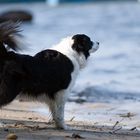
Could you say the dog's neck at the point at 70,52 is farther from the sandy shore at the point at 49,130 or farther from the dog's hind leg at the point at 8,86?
Answer: the dog's hind leg at the point at 8,86

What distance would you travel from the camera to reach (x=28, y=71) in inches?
340

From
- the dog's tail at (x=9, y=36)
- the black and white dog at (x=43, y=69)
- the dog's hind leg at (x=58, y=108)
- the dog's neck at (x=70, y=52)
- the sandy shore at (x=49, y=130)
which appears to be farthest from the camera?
the dog's neck at (x=70, y=52)

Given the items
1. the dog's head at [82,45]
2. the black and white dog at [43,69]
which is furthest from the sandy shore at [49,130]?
the dog's head at [82,45]

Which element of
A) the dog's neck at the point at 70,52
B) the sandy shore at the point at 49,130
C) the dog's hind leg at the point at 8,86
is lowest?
the sandy shore at the point at 49,130

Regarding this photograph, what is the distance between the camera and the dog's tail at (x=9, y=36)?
8789 mm

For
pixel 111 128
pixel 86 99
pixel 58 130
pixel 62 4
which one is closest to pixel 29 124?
pixel 58 130

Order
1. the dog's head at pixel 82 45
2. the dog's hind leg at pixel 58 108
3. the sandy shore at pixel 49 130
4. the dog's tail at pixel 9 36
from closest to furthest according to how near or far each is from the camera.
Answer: the sandy shore at pixel 49 130 → the dog's tail at pixel 9 36 → the dog's hind leg at pixel 58 108 → the dog's head at pixel 82 45

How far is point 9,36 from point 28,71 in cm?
58

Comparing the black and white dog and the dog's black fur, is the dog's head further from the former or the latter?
the dog's black fur

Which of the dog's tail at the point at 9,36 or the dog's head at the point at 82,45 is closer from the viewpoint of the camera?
the dog's tail at the point at 9,36

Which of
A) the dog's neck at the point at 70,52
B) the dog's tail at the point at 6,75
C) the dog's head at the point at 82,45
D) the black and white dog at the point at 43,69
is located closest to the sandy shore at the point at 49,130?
the black and white dog at the point at 43,69

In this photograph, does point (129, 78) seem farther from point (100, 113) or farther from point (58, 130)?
point (58, 130)

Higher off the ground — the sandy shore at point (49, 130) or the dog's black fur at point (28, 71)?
the dog's black fur at point (28, 71)

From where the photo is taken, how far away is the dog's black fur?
8484mm
